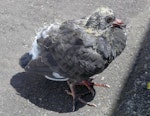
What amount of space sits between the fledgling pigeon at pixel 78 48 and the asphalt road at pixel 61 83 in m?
0.25

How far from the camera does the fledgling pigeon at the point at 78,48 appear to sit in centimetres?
513

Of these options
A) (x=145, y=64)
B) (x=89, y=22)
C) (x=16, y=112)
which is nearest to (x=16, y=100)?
(x=16, y=112)

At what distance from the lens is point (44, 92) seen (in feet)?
18.5

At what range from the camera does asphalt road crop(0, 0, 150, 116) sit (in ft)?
17.7

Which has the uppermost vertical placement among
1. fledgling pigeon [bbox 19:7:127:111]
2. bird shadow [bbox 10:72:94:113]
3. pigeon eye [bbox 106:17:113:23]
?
pigeon eye [bbox 106:17:113:23]

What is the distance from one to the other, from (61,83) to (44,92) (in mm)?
303

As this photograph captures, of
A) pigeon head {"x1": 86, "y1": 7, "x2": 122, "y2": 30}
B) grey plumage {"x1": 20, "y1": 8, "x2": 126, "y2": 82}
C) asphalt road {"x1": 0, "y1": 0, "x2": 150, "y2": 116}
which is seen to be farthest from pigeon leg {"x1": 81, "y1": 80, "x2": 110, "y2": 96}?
pigeon head {"x1": 86, "y1": 7, "x2": 122, "y2": 30}

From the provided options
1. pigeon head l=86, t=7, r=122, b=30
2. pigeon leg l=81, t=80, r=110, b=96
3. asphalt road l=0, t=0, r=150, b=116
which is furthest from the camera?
pigeon leg l=81, t=80, r=110, b=96

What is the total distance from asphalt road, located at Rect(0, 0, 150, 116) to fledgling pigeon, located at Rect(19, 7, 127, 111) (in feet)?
0.81

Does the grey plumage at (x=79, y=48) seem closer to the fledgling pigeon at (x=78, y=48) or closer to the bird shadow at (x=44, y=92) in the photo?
the fledgling pigeon at (x=78, y=48)

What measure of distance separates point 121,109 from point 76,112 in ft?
1.92

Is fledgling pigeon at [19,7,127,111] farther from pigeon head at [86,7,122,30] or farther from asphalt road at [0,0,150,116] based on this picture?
asphalt road at [0,0,150,116]

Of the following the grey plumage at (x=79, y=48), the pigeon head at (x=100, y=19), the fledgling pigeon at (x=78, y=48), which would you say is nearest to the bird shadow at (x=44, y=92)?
the fledgling pigeon at (x=78, y=48)

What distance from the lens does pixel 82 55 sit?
16.8 feet
